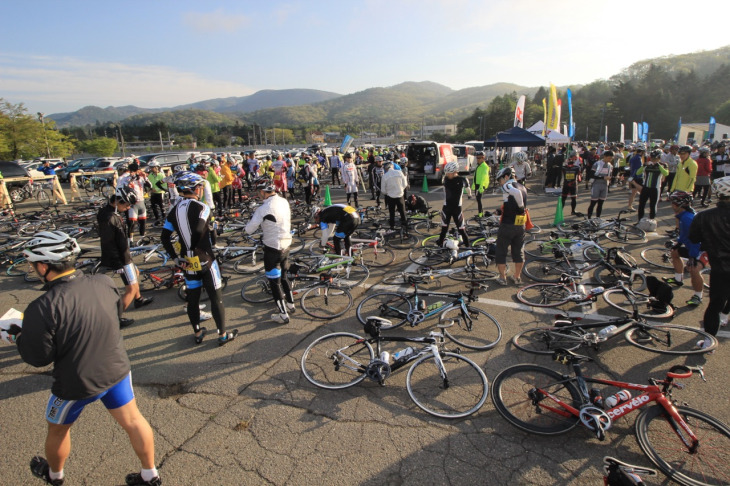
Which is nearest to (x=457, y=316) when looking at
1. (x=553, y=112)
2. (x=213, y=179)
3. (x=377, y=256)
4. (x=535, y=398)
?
(x=535, y=398)

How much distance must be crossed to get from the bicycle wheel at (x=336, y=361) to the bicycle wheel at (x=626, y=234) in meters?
7.55

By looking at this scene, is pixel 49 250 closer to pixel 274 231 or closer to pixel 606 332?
pixel 274 231

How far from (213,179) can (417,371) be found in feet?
36.3

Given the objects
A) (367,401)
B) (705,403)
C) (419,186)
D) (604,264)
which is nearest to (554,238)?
(604,264)

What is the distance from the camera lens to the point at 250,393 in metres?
3.84

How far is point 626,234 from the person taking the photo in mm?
8523

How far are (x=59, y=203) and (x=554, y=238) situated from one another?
20.8 m

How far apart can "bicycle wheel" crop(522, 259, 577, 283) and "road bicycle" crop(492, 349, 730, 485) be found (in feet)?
11.1

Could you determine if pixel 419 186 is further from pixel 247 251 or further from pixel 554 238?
pixel 247 251

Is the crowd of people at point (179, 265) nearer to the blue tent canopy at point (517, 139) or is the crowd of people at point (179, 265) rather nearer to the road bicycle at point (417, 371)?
the road bicycle at point (417, 371)

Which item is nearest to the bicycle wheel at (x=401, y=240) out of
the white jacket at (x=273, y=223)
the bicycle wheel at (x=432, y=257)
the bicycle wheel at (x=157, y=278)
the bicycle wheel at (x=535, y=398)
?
Answer: the bicycle wheel at (x=432, y=257)

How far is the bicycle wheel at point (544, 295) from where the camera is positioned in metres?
5.58

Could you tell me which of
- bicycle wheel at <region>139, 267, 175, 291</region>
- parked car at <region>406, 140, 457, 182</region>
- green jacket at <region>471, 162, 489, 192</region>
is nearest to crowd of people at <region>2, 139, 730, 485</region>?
bicycle wheel at <region>139, 267, 175, 291</region>

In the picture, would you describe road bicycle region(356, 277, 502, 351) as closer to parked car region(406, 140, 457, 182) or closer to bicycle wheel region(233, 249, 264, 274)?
bicycle wheel region(233, 249, 264, 274)
